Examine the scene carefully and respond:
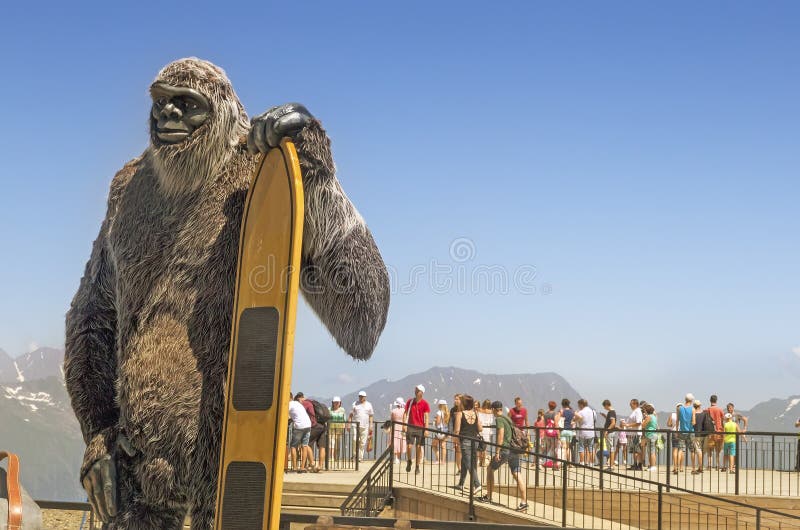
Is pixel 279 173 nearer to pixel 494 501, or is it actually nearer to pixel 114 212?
pixel 114 212

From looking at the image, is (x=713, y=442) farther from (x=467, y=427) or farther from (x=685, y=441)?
(x=467, y=427)

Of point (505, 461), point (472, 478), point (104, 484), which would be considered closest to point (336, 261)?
point (104, 484)

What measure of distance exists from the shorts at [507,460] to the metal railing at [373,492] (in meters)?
1.26

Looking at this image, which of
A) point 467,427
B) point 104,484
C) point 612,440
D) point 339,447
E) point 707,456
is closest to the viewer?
point 104,484

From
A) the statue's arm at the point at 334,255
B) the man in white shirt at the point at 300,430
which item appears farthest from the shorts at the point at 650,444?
the statue's arm at the point at 334,255

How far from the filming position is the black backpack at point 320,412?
1334 centimetres

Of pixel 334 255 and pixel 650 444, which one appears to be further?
pixel 650 444

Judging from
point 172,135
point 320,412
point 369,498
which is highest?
point 172,135

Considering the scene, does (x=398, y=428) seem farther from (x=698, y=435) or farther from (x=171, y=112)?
(x=171, y=112)

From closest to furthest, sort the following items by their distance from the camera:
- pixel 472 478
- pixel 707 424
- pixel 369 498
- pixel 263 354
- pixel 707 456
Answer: pixel 263 354, pixel 472 478, pixel 369 498, pixel 707 456, pixel 707 424

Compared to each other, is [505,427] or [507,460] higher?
[505,427]

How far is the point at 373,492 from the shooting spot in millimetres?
10898

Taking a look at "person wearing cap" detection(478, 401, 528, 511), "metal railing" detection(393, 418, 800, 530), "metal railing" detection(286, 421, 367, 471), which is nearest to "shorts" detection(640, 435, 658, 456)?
"metal railing" detection(393, 418, 800, 530)

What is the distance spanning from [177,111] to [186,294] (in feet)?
1.90
